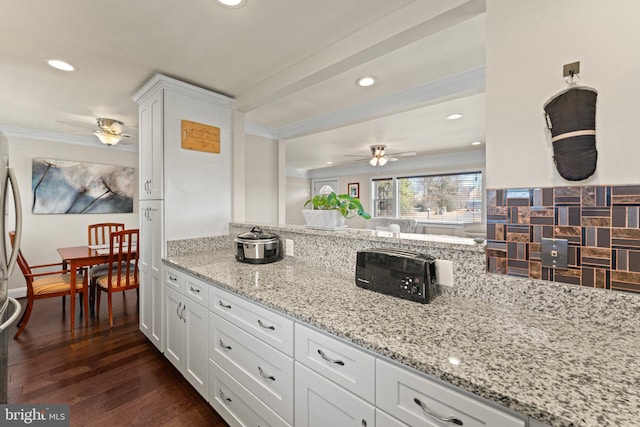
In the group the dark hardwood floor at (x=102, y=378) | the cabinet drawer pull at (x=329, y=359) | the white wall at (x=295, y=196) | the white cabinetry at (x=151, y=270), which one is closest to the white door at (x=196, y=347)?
the dark hardwood floor at (x=102, y=378)

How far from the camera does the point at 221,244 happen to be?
99.5 inches

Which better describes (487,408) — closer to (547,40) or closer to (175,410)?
(547,40)

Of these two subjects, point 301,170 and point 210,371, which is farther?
point 301,170

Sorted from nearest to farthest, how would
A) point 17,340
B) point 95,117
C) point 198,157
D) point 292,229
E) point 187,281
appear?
point 187,281, point 292,229, point 198,157, point 17,340, point 95,117

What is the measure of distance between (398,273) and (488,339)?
1.42 feet

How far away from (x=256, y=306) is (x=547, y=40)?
62.9 inches

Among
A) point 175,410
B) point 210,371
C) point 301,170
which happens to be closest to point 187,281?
point 210,371

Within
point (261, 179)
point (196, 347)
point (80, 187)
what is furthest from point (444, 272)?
point (80, 187)

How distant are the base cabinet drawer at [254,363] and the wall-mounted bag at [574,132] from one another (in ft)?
4.16

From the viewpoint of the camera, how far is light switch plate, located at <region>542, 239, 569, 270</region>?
39.7 inches

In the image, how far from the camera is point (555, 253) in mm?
1028

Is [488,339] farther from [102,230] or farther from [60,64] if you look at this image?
[102,230]

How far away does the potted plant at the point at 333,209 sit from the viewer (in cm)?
181

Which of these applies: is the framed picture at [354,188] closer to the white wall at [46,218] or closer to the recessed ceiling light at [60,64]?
the white wall at [46,218]
